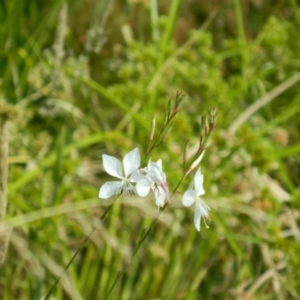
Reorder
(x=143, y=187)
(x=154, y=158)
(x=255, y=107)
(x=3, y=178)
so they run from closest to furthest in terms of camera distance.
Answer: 1. (x=143, y=187)
2. (x=3, y=178)
3. (x=154, y=158)
4. (x=255, y=107)

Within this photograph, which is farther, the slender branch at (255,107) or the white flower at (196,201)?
the slender branch at (255,107)

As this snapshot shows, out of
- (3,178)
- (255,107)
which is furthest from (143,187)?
(255,107)

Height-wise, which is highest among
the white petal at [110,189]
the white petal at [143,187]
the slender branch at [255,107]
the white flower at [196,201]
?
the slender branch at [255,107]

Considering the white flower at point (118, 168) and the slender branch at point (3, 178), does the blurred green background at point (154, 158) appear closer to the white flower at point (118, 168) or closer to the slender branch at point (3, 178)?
the slender branch at point (3, 178)

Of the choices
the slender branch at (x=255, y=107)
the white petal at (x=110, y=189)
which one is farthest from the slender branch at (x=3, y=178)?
the slender branch at (x=255, y=107)

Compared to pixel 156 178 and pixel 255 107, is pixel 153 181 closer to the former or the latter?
pixel 156 178

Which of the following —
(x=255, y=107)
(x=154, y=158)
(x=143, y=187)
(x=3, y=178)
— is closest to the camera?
(x=143, y=187)

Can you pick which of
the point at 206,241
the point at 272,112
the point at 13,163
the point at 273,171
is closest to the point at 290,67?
the point at 272,112
